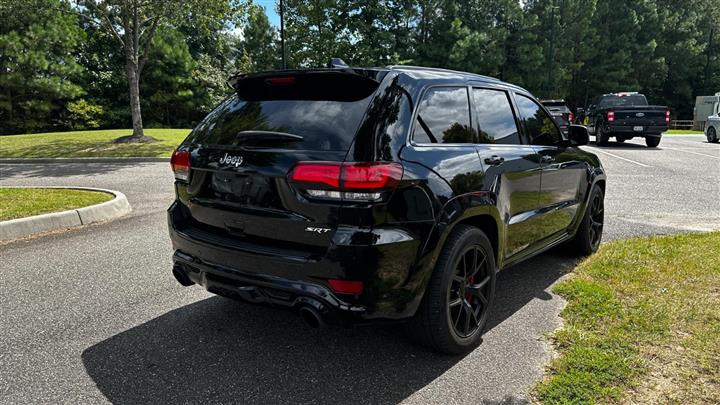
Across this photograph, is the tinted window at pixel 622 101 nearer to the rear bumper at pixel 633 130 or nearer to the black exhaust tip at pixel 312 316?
the rear bumper at pixel 633 130

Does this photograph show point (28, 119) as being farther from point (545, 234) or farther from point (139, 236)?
point (545, 234)

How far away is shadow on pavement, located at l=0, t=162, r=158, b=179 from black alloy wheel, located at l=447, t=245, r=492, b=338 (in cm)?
1121

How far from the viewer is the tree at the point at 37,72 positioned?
92.5 ft

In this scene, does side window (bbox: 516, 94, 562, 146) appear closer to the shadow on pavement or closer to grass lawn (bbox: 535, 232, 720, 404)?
grass lawn (bbox: 535, 232, 720, 404)

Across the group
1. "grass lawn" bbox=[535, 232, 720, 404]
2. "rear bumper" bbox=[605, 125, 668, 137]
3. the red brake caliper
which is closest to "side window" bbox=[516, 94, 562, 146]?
"grass lawn" bbox=[535, 232, 720, 404]

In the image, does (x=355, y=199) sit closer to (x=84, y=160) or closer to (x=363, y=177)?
(x=363, y=177)

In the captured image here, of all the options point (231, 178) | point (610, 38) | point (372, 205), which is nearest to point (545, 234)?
point (372, 205)

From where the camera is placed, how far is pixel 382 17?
36.3m

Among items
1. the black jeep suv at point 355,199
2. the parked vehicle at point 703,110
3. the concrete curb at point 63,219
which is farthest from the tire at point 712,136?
the concrete curb at point 63,219

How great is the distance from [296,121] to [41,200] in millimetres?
6164

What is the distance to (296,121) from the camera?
2.89m

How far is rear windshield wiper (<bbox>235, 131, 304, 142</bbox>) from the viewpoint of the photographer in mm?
2804

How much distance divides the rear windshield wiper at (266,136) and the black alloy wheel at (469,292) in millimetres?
1235

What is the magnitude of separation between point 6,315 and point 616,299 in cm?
466
